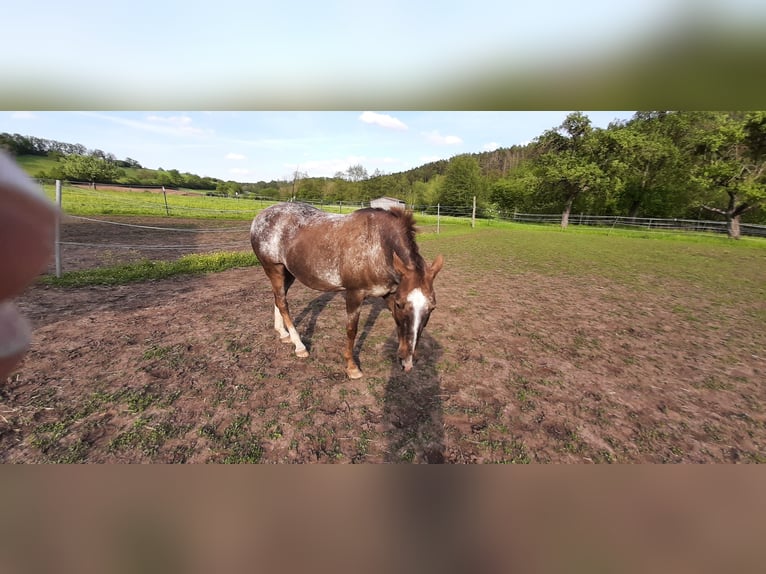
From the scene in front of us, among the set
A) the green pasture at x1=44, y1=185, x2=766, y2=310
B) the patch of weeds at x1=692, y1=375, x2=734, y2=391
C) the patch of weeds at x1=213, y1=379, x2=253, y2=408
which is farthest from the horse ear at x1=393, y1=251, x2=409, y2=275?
the green pasture at x1=44, y1=185, x2=766, y2=310

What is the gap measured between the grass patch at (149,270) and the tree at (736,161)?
2580cm

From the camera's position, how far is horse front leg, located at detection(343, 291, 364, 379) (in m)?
3.48

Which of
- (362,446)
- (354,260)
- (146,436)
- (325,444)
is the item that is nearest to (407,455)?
(362,446)

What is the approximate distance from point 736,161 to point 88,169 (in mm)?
52320

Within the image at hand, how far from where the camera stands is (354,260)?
3.34 metres

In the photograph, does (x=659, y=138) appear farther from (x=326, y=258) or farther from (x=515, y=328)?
(x=326, y=258)

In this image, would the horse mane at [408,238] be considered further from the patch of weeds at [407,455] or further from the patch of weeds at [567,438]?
the patch of weeds at [567,438]

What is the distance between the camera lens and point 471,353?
4.34 metres

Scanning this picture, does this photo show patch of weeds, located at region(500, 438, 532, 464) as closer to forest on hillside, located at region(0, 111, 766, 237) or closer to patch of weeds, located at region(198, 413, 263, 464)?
patch of weeds, located at region(198, 413, 263, 464)

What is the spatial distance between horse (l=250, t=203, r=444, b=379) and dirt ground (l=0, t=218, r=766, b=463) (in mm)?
583

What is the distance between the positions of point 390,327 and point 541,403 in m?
2.45

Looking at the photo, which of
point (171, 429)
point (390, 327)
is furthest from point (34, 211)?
point (390, 327)

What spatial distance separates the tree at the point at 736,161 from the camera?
58.6 ft

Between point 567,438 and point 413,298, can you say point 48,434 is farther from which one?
point 567,438
